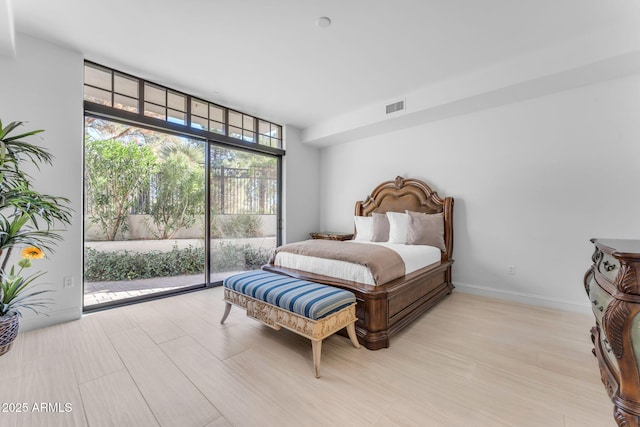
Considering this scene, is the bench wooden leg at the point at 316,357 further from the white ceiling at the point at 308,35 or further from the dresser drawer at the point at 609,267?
the white ceiling at the point at 308,35

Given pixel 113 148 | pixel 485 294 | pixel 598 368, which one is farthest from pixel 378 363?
pixel 113 148

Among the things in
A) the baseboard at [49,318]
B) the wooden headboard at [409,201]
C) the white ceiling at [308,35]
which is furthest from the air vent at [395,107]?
the baseboard at [49,318]

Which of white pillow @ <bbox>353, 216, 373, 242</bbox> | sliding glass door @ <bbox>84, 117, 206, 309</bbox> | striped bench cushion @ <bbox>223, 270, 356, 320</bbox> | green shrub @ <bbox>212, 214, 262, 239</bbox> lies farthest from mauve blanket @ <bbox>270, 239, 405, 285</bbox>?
sliding glass door @ <bbox>84, 117, 206, 309</bbox>

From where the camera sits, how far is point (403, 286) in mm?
2451

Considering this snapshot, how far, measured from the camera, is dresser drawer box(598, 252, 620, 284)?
4.60ft

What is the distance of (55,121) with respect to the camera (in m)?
2.61

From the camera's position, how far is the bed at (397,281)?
2201mm

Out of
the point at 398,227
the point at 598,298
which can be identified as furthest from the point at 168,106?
the point at 598,298

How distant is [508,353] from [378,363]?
1076 millimetres

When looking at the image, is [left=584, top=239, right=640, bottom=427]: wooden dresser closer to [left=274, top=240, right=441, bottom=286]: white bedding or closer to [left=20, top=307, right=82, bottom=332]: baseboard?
[left=274, top=240, right=441, bottom=286]: white bedding

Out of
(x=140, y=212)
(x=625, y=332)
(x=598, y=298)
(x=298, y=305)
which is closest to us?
(x=625, y=332)

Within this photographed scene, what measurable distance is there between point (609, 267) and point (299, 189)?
4184mm

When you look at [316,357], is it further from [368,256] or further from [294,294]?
[368,256]

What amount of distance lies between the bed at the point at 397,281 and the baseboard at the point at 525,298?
261 mm
